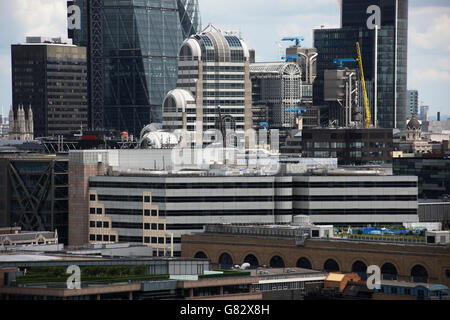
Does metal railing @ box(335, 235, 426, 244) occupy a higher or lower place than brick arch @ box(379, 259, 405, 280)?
higher

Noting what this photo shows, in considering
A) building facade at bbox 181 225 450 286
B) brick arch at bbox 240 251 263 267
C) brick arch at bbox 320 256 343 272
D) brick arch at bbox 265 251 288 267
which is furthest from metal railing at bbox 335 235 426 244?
brick arch at bbox 240 251 263 267

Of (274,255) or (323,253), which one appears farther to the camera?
(274,255)

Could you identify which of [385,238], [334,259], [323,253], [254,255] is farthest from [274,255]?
[385,238]

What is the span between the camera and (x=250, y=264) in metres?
188

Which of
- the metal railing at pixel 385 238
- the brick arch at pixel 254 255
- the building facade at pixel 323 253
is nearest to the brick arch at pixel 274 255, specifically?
the building facade at pixel 323 253

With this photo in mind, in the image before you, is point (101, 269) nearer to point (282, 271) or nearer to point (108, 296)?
point (108, 296)

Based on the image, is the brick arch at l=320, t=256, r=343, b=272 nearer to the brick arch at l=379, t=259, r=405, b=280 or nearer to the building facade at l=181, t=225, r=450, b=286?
the building facade at l=181, t=225, r=450, b=286

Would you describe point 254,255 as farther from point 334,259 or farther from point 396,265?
point 396,265

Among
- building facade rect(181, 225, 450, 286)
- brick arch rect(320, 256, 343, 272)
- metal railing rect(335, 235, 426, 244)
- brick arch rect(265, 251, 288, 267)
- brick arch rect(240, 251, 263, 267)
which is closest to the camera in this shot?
building facade rect(181, 225, 450, 286)

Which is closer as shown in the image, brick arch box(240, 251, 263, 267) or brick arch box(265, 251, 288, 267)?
brick arch box(265, 251, 288, 267)

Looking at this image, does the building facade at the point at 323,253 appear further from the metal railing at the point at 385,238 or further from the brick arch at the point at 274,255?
the metal railing at the point at 385,238

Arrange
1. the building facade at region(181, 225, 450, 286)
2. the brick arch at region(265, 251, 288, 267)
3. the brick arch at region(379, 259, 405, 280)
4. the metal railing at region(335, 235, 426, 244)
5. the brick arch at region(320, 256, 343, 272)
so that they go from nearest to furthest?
the building facade at region(181, 225, 450, 286) → the brick arch at region(379, 259, 405, 280) → the metal railing at region(335, 235, 426, 244) → the brick arch at region(320, 256, 343, 272) → the brick arch at region(265, 251, 288, 267)

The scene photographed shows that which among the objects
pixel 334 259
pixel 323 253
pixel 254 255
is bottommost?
pixel 254 255
